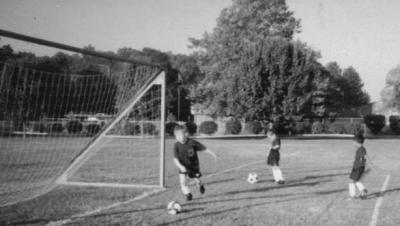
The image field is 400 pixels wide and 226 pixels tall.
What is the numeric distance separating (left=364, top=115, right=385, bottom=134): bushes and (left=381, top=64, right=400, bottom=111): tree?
88.1ft

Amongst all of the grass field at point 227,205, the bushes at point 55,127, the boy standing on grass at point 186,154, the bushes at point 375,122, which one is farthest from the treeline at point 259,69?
the boy standing on grass at point 186,154

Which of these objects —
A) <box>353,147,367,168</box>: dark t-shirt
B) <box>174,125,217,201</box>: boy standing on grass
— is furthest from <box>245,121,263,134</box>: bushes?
<box>174,125,217,201</box>: boy standing on grass

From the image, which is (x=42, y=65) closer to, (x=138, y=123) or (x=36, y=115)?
(x=36, y=115)

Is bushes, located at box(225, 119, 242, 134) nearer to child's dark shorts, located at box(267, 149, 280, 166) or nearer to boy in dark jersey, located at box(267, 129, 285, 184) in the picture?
boy in dark jersey, located at box(267, 129, 285, 184)

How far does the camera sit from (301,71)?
37.4m

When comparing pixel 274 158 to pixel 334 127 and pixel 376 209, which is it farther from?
pixel 334 127

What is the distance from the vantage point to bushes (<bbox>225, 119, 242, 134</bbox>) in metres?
42.8

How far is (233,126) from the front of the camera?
43.1 meters

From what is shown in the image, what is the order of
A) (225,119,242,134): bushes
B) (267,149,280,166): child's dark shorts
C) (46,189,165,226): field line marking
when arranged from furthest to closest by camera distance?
(225,119,242,134): bushes, (267,149,280,166): child's dark shorts, (46,189,165,226): field line marking

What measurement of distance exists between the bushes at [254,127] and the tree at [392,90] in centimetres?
3855

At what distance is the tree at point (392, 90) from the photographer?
6900 centimetres

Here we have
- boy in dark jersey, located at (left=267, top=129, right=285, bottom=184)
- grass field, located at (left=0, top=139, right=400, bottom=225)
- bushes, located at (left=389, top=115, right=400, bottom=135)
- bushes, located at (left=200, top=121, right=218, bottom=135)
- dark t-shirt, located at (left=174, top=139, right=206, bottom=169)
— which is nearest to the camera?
grass field, located at (left=0, top=139, right=400, bottom=225)

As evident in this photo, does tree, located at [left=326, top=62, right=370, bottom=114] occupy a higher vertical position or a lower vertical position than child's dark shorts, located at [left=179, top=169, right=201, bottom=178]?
higher

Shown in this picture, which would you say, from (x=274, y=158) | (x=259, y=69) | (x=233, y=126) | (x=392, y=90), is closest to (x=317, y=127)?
(x=233, y=126)
